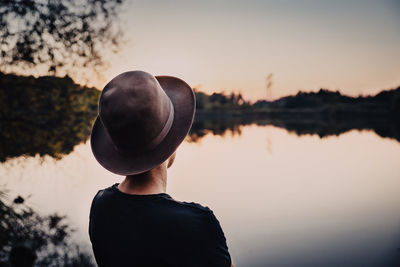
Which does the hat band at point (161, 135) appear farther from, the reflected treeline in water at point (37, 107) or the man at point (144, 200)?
the reflected treeline in water at point (37, 107)

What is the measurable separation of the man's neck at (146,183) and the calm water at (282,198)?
455 cm

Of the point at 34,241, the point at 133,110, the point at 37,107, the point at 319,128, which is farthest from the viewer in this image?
the point at 319,128

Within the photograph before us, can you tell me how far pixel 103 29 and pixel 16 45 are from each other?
140 centimetres

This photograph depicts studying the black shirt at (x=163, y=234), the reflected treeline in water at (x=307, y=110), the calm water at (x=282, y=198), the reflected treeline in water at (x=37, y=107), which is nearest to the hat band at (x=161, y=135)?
the black shirt at (x=163, y=234)

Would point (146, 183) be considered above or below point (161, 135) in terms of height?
below

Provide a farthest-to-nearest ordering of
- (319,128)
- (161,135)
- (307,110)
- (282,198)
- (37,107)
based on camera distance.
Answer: (307,110), (319,128), (282,198), (37,107), (161,135)

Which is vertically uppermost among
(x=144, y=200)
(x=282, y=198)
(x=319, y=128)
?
(x=144, y=200)

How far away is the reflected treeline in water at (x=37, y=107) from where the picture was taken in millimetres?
4465

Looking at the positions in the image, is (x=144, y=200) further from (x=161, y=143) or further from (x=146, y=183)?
(x=161, y=143)

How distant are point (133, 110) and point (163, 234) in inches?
21.7

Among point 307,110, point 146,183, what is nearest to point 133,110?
point 146,183

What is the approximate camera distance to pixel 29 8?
13.9ft

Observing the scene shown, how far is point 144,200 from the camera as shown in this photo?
44.3 inches

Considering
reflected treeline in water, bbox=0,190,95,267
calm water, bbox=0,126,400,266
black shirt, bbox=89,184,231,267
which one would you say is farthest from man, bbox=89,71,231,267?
calm water, bbox=0,126,400,266
